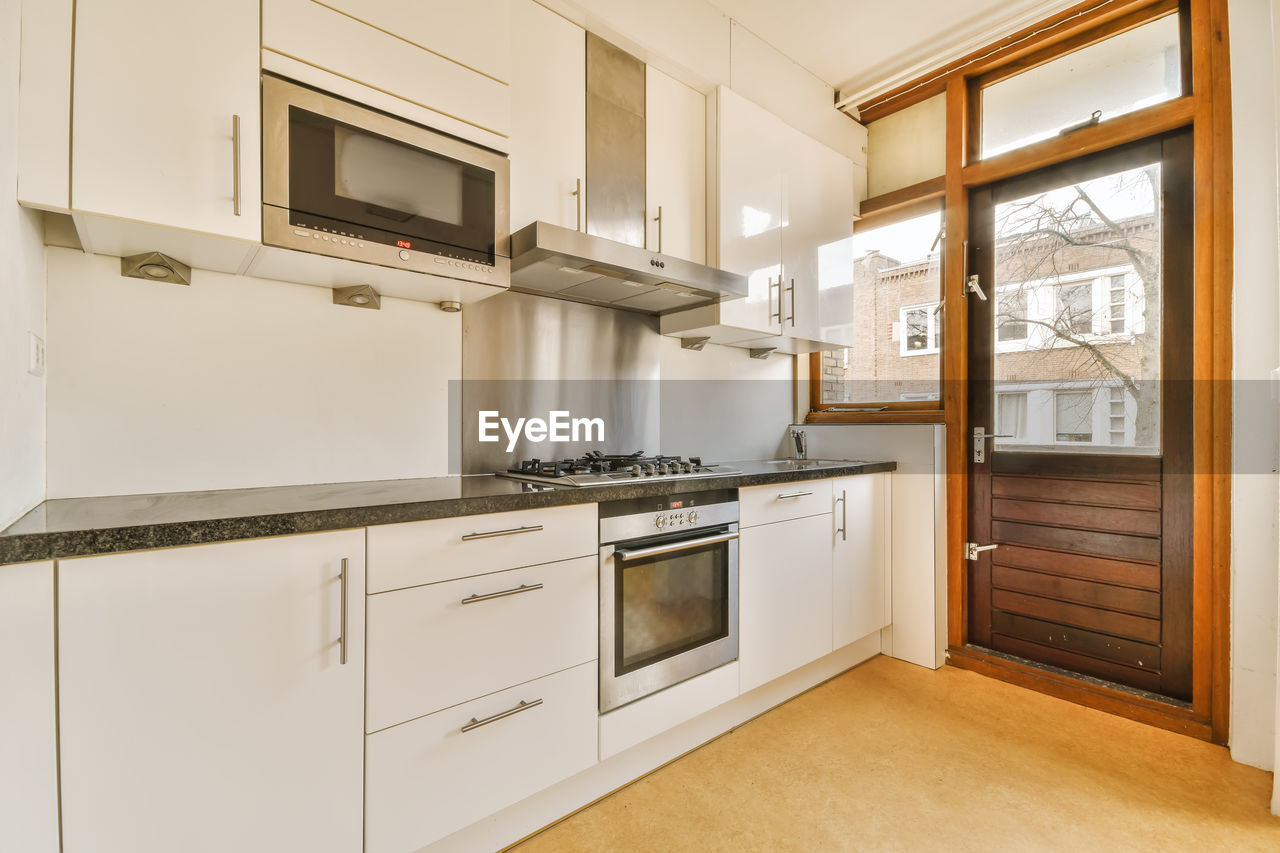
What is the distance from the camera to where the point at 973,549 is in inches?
110

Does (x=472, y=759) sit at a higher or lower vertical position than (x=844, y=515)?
lower

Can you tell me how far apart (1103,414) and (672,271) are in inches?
78.7

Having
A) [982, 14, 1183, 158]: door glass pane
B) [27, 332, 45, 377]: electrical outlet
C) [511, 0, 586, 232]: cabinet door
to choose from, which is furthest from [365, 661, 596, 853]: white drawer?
[982, 14, 1183, 158]: door glass pane

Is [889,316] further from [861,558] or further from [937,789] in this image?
[937,789]

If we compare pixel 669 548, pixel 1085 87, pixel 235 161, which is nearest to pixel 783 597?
pixel 669 548

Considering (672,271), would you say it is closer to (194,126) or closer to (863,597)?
(194,126)

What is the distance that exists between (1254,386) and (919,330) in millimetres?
1297

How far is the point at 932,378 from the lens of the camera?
2965 millimetres

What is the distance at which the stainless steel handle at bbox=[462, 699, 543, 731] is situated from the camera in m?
1.38

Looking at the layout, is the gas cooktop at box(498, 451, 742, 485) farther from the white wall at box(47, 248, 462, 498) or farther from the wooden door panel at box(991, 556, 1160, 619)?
the wooden door panel at box(991, 556, 1160, 619)

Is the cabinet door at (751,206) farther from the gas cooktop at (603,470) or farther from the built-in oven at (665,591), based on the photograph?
the built-in oven at (665,591)

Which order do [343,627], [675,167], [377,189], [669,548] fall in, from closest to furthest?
1. [343,627]
2. [377,189]
3. [669,548]
4. [675,167]

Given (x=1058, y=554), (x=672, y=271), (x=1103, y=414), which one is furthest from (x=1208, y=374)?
(x=672, y=271)

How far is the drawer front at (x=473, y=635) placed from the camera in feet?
4.15
